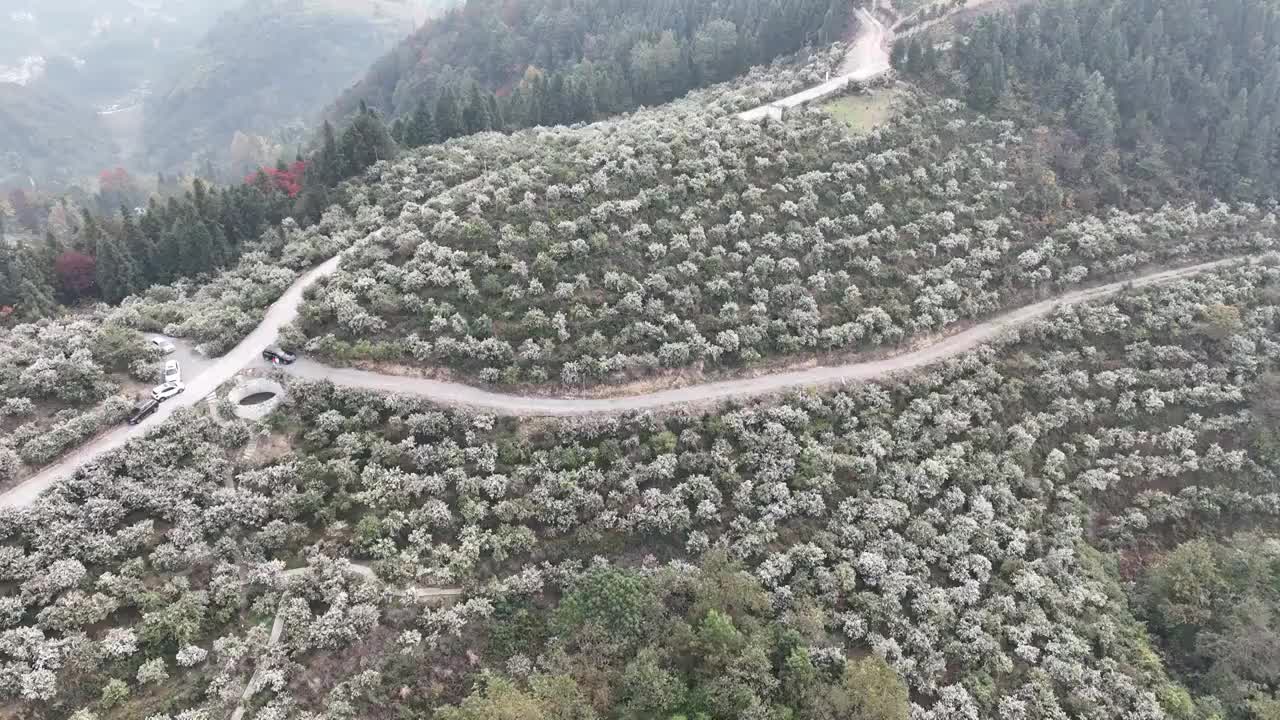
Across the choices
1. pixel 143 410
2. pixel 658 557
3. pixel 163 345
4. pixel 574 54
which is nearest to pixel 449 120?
pixel 163 345

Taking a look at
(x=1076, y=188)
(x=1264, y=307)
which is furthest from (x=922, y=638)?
(x=1076, y=188)

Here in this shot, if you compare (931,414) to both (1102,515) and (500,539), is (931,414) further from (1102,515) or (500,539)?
(500,539)

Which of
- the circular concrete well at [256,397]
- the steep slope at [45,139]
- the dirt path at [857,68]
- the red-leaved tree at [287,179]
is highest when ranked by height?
the steep slope at [45,139]

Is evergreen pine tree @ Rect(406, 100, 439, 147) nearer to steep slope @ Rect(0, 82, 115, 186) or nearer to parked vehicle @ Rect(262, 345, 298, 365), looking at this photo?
parked vehicle @ Rect(262, 345, 298, 365)

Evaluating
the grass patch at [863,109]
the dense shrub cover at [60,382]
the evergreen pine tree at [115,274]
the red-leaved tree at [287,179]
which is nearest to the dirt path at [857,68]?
the grass patch at [863,109]

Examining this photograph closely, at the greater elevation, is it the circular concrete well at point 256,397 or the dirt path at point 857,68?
the dirt path at point 857,68

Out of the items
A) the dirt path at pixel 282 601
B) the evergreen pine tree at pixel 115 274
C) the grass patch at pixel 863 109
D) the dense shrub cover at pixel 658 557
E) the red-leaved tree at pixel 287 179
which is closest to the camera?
the dirt path at pixel 282 601

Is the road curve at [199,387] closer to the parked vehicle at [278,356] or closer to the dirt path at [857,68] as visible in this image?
the parked vehicle at [278,356]
